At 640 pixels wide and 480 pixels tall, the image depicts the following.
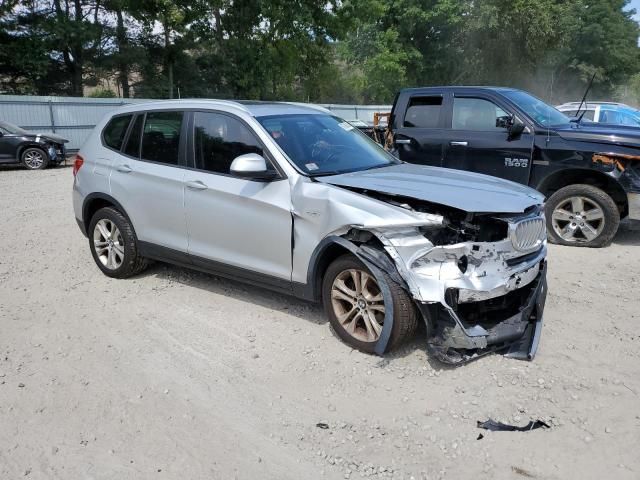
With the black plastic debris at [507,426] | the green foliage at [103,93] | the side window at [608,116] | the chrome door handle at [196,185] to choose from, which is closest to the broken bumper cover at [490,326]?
the black plastic debris at [507,426]

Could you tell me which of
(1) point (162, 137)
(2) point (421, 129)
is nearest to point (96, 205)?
(1) point (162, 137)

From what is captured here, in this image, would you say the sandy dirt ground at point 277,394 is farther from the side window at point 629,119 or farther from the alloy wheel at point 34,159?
the alloy wheel at point 34,159

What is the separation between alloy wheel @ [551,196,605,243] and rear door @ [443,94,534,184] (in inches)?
22.9

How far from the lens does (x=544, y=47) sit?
44.4 meters

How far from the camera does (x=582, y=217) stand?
6.89m

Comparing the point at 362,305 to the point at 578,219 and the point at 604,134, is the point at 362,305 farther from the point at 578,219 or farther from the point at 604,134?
the point at 604,134

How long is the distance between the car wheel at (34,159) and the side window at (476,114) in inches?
505

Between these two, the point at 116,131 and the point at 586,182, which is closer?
the point at 116,131

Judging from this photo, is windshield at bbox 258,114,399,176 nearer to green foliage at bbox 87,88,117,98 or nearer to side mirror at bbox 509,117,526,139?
side mirror at bbox 509,117,526,139

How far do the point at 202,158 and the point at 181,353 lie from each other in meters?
1.72

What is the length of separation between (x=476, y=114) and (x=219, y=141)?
4.16m

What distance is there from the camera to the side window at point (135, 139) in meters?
5.50

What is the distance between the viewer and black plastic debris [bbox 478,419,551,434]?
3180mm

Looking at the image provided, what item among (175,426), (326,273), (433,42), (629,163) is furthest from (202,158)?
(433,42)
